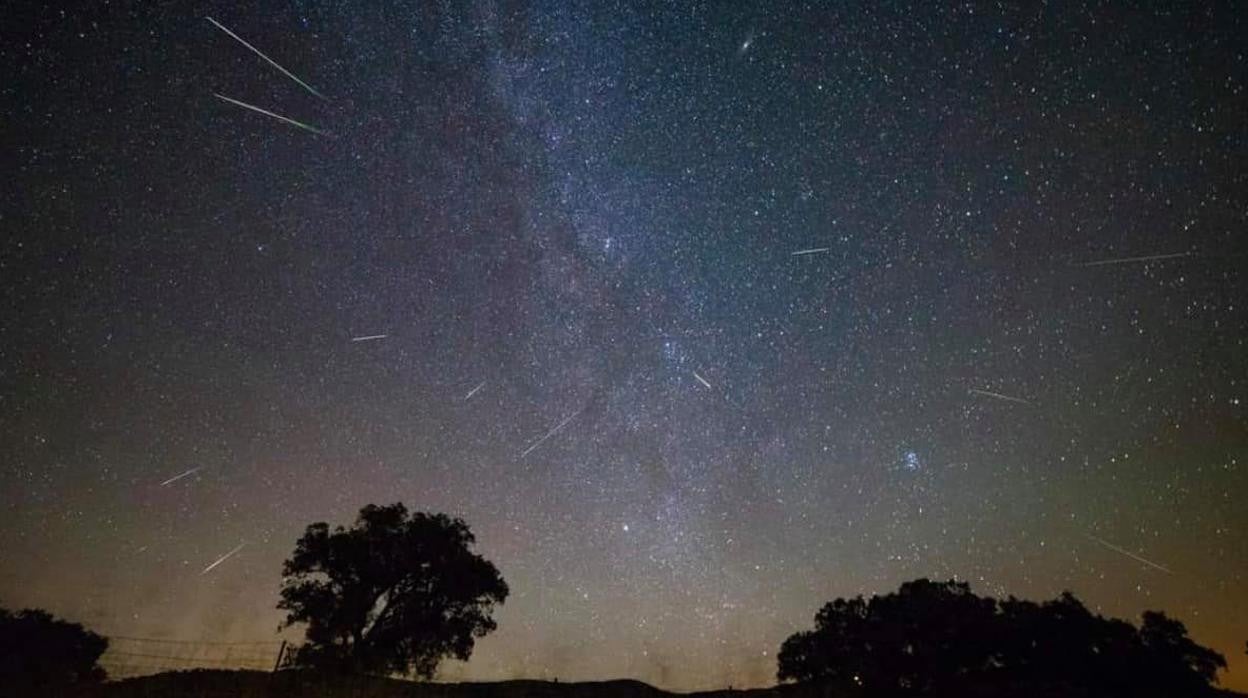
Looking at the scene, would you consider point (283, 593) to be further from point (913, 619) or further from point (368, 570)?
point (913, 619)

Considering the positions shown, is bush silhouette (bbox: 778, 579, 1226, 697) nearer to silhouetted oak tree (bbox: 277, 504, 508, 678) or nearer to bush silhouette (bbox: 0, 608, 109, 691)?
silhouetted oak tree (bbox: 277, 504, 508, 678)

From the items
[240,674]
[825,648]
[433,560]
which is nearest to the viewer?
[240,674]

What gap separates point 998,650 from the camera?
34281 mm

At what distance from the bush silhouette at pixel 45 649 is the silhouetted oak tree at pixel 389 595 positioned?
1797cm

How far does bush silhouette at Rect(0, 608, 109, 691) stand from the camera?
3900 cm

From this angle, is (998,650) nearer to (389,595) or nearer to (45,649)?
(389,595)

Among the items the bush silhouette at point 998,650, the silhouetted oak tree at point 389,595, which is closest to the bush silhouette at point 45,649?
the silhouetted oak tree at point 389,595

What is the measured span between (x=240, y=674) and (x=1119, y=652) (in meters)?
41.6

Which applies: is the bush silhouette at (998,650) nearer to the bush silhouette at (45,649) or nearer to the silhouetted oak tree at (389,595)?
the silhouetted oak tree at (389,595)

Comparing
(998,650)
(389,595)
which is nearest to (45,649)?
(389,595)

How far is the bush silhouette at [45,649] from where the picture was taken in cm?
3900

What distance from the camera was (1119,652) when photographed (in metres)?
34.0

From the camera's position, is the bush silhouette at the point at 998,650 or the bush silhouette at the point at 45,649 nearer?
the bush silhouette at the point at 998,650

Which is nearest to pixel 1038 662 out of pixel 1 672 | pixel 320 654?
pixel 320 654
